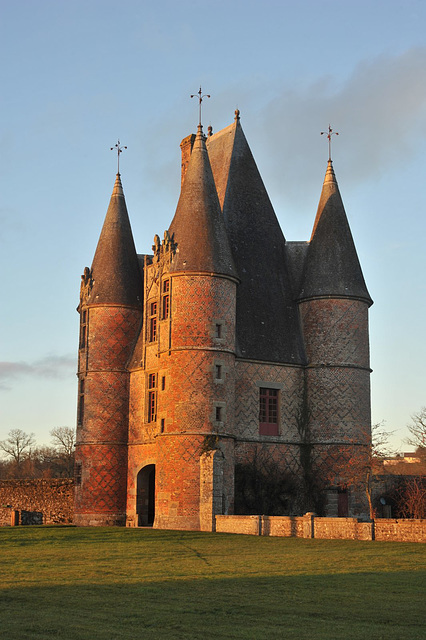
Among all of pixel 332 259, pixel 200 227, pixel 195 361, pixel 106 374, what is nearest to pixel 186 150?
pixel 200 227

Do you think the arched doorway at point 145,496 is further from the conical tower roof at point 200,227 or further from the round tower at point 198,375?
the conical tower roof at point 200,227

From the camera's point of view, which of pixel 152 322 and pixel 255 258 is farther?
pixel 255 258

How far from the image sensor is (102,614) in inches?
419

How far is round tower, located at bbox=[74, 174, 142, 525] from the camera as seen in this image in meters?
35.8

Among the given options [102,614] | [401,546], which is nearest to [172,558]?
[401,546]

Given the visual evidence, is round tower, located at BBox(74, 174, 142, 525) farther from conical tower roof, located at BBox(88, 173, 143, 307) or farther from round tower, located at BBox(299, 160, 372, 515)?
round tower, located at BBox(299, 160, 372, 515)

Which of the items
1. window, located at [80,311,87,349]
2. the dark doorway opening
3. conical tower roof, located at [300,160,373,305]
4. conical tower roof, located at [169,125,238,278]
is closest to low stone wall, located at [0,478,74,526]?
window, located at [80,311,87,349]

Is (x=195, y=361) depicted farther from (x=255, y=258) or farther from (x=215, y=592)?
(x=215, y=592)

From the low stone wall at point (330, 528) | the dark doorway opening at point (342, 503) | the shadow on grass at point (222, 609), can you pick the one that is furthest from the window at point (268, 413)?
the shadow on grass at point (222, 609)

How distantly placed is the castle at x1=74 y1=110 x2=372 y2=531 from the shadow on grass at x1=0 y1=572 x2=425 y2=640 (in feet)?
53.1

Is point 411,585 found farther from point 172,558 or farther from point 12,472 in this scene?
point 12,472

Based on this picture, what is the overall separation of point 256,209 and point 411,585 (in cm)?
2559

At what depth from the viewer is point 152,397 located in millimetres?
34938

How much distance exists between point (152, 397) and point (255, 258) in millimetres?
7503
